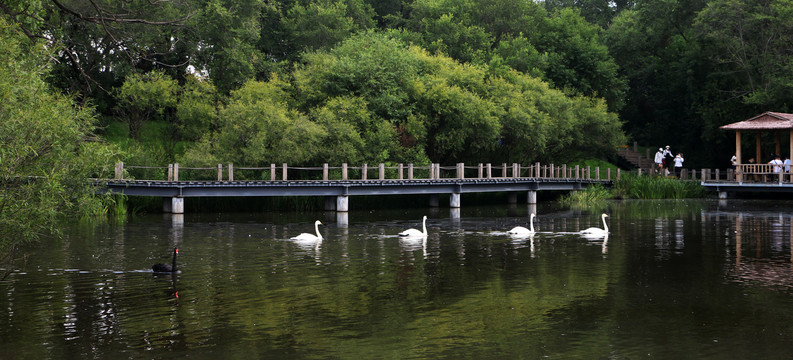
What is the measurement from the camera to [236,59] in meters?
51.6

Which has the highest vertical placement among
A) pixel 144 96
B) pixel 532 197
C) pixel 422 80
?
pixel 422 80

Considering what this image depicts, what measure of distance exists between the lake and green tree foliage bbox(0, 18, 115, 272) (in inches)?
68.9

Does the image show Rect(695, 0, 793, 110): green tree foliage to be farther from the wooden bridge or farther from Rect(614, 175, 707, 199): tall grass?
Rect(614, 175, 707, 199): tall grass

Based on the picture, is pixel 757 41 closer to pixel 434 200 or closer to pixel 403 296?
pixel 434 200

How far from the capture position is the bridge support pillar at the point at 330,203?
4159cm

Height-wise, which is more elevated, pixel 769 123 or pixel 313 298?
pixel 769 123

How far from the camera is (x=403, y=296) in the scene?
16.2m

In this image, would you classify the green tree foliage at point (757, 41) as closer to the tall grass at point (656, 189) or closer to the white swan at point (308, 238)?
the tall grass at point (656, 189)

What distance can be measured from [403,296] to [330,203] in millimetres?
25755

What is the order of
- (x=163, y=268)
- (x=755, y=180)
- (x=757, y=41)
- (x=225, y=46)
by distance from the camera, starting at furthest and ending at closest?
(x=757, y=41) < (x=225, y=46) < (x=755, y=180) < (x=163, y=268)

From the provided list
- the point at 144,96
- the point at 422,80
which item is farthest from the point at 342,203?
the point at 144,96

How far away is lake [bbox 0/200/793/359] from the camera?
39.9 ft

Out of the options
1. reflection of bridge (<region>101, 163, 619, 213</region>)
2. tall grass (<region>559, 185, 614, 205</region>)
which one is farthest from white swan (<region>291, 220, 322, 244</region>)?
tall grass (<region>559, 185, 614, 205</region>)

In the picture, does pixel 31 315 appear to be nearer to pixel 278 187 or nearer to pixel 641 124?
pixel 278 187
